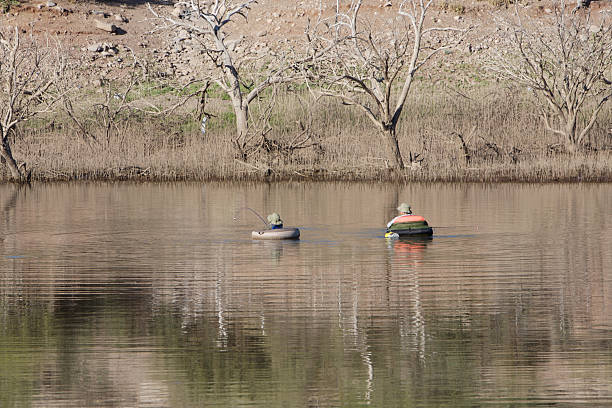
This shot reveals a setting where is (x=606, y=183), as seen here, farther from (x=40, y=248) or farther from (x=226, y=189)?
(x=40, y=248)

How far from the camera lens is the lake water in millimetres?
9914

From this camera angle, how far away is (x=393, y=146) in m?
37.3

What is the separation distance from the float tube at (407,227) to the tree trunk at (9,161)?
1943cm

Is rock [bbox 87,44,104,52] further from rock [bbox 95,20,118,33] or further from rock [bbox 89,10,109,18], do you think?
rock [bbox 89,10,109,18]

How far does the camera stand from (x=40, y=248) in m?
20.1

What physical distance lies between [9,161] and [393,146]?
1253 centimetres

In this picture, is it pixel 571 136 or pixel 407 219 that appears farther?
pixel 571 136

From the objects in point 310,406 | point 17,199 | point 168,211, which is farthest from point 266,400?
point 17,199

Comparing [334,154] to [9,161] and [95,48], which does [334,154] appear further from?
[95,48]

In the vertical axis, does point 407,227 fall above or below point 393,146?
below

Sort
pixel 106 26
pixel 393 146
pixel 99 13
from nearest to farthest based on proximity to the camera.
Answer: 1. pixel 393 146
2. pixel 106 26
3. pixel 99 13

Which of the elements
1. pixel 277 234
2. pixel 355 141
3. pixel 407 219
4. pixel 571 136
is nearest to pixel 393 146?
pixel 355 141

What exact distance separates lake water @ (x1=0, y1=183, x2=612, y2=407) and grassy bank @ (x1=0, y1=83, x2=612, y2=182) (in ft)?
35.9

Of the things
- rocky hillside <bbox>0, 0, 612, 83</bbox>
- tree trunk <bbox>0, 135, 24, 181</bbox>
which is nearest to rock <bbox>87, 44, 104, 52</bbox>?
rocky hillside <bbox>0, 0, 612, 83</bbox>
